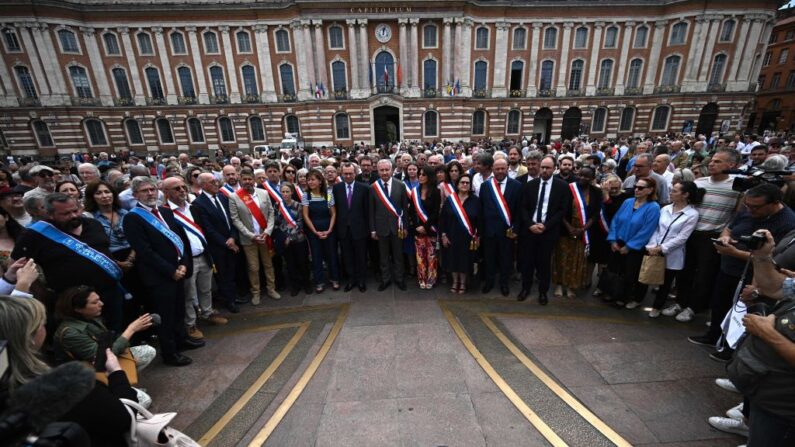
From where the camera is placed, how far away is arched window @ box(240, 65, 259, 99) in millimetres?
30609

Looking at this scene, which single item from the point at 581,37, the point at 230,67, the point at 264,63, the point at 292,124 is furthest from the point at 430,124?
the point at 230,67

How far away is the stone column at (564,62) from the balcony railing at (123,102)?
1602 inches

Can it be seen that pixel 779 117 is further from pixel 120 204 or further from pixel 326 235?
pixel 120 204

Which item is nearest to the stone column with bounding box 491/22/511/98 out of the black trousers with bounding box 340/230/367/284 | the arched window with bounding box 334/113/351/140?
the arched window with bounding box 334/113/351/140

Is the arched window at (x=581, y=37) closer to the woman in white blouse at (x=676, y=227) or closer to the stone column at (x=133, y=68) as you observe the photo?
the woman in white blouse at (x=676, y=227)

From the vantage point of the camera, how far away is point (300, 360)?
3916 millimetres

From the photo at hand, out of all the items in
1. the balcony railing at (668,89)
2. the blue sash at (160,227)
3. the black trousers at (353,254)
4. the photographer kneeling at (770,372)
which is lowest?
the black trousers at (353,254)

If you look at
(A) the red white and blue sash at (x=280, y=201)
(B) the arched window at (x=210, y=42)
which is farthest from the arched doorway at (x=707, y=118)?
(B) the arched window at (x=210, y=42)

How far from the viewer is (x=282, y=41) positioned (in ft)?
97.4

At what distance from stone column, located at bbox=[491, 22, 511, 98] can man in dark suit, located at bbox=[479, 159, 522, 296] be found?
29521mm

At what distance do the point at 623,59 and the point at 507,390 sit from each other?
128 feet

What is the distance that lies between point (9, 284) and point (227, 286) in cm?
241

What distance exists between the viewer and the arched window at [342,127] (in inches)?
1201

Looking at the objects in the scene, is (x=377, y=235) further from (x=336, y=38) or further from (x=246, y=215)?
(x=336, y=38)
